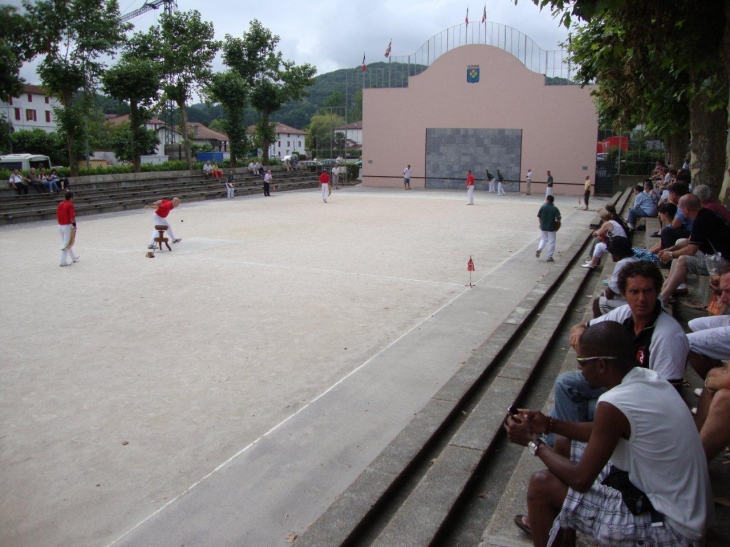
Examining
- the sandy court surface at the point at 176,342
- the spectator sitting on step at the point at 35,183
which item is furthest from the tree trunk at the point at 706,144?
the spectator sitting on step at the point at 35,183

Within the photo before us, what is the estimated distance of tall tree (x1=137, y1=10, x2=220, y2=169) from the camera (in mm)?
41750

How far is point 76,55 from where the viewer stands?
35.4 meters

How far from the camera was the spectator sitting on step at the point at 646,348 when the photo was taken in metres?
4.16

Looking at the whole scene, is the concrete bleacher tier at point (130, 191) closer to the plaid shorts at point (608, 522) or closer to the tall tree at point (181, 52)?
the tall tree at point (181, 52)

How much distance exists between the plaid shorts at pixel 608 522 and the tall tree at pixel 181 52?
1658 inches

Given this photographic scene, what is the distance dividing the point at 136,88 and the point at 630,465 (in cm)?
3886

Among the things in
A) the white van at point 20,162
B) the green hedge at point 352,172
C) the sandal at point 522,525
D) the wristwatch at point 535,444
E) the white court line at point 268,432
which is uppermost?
the white van at point 20,162

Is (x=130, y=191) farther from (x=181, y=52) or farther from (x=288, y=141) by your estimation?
(x=288, y=141)

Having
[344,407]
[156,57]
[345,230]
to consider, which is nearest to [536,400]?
[344,407]

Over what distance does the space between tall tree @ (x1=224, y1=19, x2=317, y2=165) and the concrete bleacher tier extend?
5533mm

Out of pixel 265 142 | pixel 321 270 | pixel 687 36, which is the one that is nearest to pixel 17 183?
pixel 321 270

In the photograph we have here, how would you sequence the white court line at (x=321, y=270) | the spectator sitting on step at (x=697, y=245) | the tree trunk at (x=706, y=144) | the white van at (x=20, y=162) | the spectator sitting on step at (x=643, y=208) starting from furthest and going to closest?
the white van at (x=20, y=162) < the spectator sitting on step at (x=643, y=208) < the white court line at (x=321, y=270) < the tree trunk at (x=706, y=144) < the spectator sitting on step at (x=697, y=245)

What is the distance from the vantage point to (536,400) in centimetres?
630

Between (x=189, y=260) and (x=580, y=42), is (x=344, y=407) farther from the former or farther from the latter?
(x=580, y=42)
